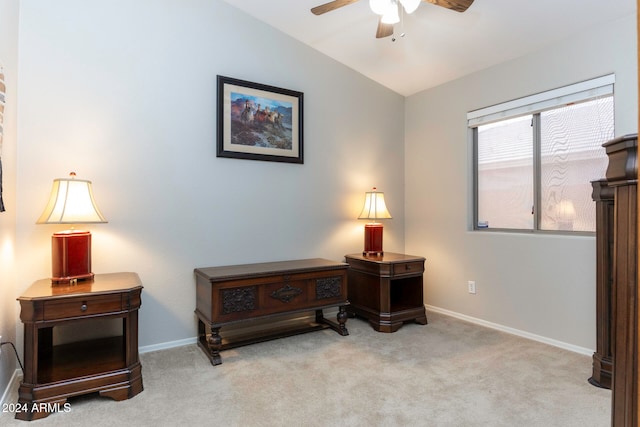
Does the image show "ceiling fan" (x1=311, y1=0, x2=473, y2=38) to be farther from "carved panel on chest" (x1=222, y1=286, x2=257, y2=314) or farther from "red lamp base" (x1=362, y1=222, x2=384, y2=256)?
"carved panel on chest" (x1=222, y1=286, x2=257, y2=314)

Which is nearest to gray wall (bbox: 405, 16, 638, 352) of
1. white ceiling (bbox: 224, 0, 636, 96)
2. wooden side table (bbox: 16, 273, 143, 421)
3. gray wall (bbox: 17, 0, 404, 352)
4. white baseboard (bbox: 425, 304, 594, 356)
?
white baseboard (bbox: 425, 304, 594, 356)

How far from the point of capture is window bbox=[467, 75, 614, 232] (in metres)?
2.71

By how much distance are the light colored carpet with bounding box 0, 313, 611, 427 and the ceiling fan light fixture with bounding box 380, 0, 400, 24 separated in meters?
2.27

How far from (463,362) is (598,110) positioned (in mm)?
2063

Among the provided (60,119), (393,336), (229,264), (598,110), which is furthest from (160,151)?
(598,110)

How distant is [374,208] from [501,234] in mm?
1157

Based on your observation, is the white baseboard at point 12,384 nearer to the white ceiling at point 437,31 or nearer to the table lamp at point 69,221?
the table lamp at point 69,221

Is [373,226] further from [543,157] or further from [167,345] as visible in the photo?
[167,345]

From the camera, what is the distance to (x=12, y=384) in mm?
2178

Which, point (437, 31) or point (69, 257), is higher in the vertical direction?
point (437, 31)

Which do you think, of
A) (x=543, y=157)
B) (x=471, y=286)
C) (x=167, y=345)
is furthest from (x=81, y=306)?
(x=543, y=157)

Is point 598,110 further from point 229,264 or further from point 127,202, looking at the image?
point 127,202

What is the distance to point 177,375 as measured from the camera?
236 centimetres

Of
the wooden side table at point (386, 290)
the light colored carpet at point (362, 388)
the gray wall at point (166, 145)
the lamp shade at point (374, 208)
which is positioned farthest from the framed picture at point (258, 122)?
the light colored carpet at point (362, 388)
